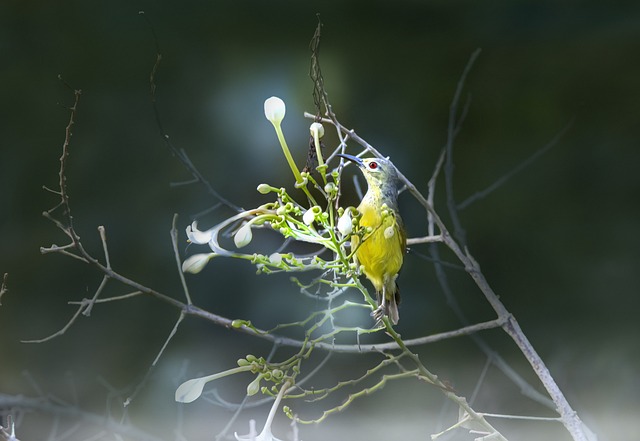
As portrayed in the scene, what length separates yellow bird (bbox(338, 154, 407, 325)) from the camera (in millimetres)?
569

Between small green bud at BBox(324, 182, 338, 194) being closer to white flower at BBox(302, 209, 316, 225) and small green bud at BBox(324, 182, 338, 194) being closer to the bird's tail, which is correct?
white flower at BBox(302, 209, 316, 225)

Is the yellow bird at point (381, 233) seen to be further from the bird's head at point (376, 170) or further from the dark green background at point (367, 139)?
the dark green background at point (367, 139)

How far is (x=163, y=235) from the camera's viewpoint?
979mm

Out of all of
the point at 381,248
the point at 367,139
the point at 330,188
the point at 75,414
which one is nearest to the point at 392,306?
the point at 381,248

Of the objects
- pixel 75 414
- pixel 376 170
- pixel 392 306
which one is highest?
pixel 376 170

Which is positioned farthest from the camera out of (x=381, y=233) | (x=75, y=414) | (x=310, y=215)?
(x=75, y=414)

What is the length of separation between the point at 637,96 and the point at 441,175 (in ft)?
0.94

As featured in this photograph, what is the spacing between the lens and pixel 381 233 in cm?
57

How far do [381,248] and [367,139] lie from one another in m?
0.36

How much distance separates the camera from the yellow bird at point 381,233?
0.57m

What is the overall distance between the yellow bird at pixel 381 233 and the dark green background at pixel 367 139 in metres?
0.33

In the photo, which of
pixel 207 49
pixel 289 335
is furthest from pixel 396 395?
pixel 207 49

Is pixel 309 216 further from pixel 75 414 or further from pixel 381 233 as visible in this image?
pixel 75 414

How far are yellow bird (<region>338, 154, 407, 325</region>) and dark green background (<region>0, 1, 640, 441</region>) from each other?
33 centimetres
